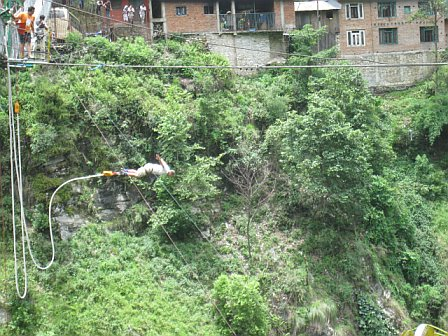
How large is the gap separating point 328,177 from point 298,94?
20.3ft

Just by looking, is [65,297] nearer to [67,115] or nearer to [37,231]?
[37,231]

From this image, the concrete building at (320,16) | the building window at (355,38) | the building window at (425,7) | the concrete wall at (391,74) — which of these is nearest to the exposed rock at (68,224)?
the concrete wall at (391,74)

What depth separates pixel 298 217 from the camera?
21328 millimetres

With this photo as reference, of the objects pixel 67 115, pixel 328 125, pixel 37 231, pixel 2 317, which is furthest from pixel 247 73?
pixel 2 317

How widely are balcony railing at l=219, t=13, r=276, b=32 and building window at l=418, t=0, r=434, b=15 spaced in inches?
262

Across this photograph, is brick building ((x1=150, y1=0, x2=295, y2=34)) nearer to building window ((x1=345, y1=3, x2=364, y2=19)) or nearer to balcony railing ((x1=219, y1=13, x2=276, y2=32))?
balcony railing ((x1=219, y1=13, x2=276, y2=32))

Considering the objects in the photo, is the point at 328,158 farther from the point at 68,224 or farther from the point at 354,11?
the point at 354,11

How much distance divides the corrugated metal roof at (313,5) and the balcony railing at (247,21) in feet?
5.96

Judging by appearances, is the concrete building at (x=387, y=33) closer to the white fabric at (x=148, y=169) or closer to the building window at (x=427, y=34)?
the building window at (x=427, y=34)

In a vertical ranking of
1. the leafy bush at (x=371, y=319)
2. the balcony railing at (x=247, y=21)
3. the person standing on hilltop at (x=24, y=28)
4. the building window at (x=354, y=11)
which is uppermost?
the building window at (x=354, y=11)

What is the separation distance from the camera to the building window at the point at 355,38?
1256 inches

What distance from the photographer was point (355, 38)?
1259 inches

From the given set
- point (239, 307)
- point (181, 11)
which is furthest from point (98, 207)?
point (181, 11)

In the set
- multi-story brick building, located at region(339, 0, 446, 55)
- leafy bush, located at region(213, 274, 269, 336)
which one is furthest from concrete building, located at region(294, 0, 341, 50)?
leafy bush, located at region(213, 274, 269, 336)
